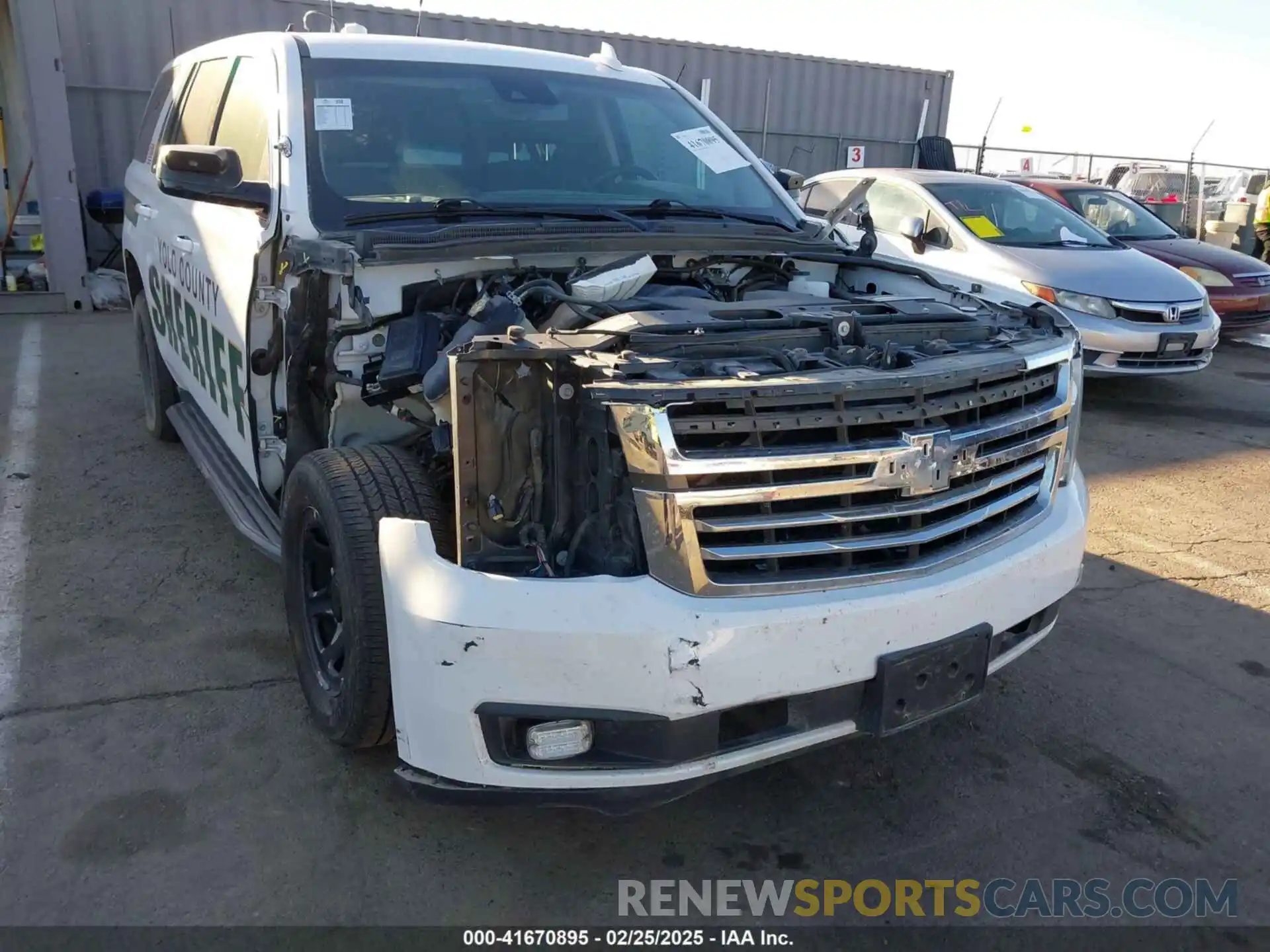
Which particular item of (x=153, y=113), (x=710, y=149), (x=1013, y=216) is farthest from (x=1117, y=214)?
(x=153, y=113)

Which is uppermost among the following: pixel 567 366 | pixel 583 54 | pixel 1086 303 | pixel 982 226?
pixel 583 54

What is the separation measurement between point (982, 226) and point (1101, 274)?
103 centimetres

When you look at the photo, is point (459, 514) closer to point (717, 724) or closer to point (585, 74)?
point (717, 724)

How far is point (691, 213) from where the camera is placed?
141 inches

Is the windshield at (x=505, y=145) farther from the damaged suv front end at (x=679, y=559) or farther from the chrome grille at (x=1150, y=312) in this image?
the chrome grille at (x=1150, y=312)

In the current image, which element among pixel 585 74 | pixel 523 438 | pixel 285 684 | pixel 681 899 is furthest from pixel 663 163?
pixel 681 899

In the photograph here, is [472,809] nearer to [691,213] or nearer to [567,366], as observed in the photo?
[567,366]

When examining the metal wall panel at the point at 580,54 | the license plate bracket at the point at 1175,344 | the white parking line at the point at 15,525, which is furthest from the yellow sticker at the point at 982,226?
the white parking line at the point at 15,525

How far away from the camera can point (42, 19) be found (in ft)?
30.5

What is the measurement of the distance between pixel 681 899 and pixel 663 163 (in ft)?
8.64

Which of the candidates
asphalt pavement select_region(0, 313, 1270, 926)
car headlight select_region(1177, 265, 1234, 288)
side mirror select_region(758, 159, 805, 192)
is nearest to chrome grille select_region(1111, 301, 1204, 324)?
car headlight select_region(1177, 265, 1234, 288)

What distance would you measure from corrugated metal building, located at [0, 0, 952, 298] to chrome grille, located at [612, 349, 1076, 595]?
30.9 ft

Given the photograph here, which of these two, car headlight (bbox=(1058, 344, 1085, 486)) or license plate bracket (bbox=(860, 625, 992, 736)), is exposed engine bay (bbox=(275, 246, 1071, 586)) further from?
license plate bracket (bbox=(860, 625, 992, 736))

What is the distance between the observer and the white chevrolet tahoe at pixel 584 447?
2.10 metres
